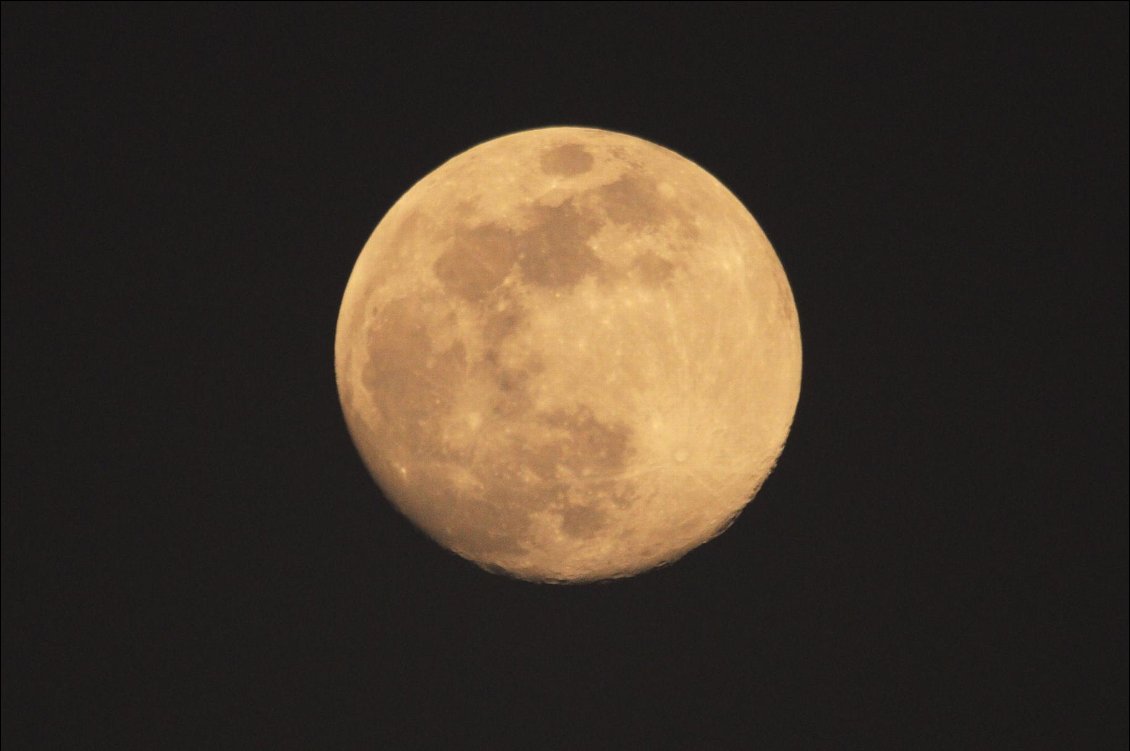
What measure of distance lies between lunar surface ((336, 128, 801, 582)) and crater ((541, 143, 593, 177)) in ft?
0.05

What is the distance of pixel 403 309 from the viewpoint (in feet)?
14.0

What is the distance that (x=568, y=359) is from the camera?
3.99m

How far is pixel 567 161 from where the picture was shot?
4441 millimetres

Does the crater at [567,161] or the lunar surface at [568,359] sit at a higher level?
the crater at [567,161]

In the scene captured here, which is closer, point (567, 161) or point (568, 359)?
point (568, 359)

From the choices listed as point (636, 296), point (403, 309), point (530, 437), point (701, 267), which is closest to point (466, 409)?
point (530, 437)

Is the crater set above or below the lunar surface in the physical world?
above

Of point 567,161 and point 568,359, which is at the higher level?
point 567,161

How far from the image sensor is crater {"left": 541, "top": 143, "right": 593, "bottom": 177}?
14.4 ft

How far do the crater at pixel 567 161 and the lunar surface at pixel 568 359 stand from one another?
15 millimetres

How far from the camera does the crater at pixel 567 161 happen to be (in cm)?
439

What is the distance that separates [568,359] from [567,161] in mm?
1080

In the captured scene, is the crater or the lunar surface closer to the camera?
the lunar surface

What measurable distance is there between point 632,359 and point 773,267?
1163mm
